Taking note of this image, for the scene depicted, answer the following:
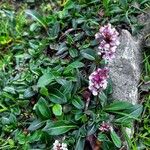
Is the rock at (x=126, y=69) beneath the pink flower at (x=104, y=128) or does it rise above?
above

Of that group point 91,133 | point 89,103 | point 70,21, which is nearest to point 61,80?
point 89,103

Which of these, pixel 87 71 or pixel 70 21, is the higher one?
pixel 70 21

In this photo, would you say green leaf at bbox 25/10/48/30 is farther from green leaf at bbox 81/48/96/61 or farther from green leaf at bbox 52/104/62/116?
green leaf at bbox 52/104/62/116

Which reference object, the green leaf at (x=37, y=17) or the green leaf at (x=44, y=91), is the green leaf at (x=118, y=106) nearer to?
the green leaf at (x=44, y=91)

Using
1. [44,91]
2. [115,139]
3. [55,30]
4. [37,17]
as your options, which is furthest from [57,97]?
[37,17]

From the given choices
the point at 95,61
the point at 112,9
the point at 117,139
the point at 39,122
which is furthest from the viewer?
the point at 112,9

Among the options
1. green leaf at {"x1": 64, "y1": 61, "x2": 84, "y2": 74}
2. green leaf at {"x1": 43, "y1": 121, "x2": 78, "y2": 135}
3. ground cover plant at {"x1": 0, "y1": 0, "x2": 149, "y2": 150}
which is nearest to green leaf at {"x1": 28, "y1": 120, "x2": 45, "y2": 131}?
ground cover plant at {"x1": 0, "y1": 0, "x2": 149, "y2": 150}

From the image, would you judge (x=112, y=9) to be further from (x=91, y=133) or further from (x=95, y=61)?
(x=91, y=133)

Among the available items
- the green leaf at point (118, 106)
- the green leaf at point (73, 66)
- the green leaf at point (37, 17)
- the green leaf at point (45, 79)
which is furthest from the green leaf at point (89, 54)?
the green leaf at point (37, 17)
